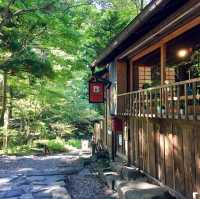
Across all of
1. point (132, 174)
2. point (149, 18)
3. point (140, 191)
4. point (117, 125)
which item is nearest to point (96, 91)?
point (117, 125)

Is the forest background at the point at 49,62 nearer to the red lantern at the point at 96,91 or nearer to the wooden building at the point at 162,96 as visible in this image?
the red lantern at the point at 96,91

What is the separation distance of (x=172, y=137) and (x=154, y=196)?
1.30 metres

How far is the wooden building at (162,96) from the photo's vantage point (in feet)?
18.7

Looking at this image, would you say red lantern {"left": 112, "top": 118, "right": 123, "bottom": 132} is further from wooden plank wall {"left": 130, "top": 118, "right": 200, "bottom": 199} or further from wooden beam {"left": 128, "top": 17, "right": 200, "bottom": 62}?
wooden beam {"left": 128, "top": 17, "right": 200, "bottom": 62}

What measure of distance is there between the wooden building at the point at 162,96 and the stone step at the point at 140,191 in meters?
0.29

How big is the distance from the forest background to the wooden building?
2922 millimetres

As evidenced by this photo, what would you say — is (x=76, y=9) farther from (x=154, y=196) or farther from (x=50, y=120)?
(x=50, y=120)

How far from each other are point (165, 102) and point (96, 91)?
6921 millimetres

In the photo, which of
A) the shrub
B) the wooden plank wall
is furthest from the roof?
the shrub

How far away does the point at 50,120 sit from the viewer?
2602 cm

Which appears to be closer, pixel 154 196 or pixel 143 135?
pixel 154 196

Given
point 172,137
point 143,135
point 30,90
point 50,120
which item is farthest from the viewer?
point 50,120

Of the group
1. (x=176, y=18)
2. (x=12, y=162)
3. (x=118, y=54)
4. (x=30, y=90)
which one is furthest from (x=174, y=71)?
(x=30, y=90)

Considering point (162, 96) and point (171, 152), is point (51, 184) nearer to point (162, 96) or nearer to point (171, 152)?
point (171, 152)
